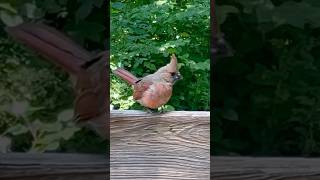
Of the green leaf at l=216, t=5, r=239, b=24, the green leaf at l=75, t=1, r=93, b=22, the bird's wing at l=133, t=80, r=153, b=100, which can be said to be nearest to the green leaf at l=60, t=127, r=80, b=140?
the green leaf at l=75, t=1, r=93, b=22

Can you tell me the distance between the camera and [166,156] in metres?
2.23

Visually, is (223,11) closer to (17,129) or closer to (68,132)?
(68,132)

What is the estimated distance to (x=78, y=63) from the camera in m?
1.58

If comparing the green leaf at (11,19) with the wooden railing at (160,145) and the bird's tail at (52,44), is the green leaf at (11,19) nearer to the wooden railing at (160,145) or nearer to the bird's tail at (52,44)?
the bird's tail at (52,44)

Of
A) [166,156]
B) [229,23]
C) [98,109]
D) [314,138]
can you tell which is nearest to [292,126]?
[314,138]

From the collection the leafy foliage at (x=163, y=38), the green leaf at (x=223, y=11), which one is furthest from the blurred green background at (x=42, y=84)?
the leafy foliage at (x=163, y=38)

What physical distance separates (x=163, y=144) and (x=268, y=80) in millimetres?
756

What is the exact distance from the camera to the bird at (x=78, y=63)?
157 cm

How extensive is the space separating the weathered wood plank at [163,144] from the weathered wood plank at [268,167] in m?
0.56

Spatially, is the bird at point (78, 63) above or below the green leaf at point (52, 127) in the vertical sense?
above

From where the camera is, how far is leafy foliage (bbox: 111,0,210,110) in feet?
11.1

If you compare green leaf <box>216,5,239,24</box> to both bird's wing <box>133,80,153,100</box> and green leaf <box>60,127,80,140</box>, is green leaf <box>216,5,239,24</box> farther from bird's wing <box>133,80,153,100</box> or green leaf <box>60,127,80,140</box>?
bird's wing <box>133,80,153,100</box>

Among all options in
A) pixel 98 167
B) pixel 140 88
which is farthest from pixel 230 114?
pixel 140 88

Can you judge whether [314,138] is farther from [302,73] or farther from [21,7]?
[21,7]
